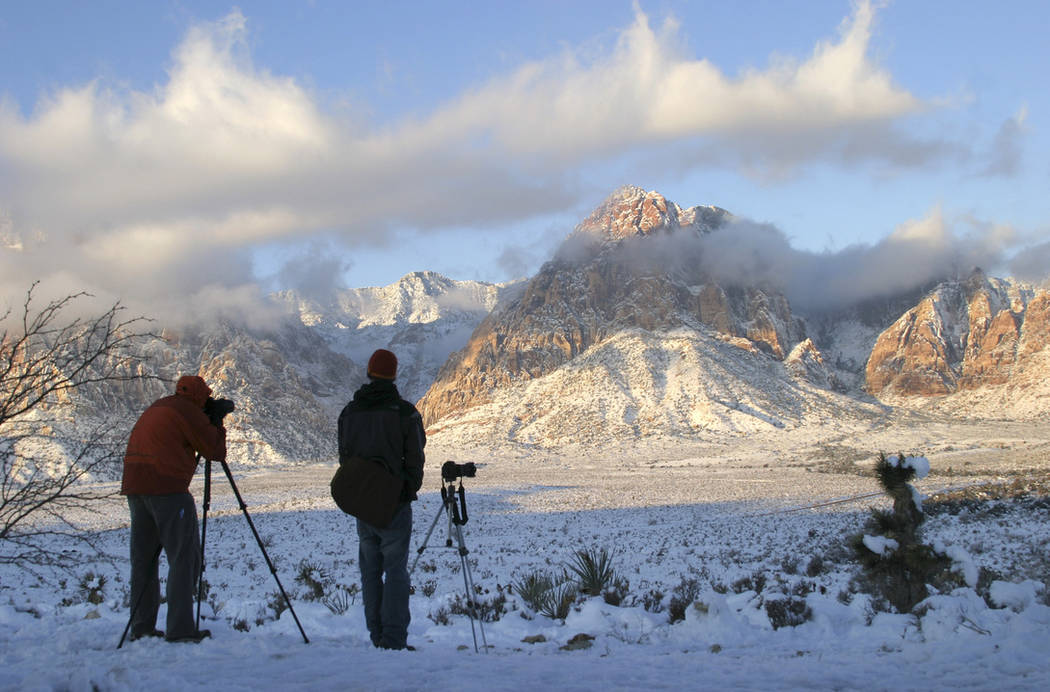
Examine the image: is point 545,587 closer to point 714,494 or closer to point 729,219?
point 714,494

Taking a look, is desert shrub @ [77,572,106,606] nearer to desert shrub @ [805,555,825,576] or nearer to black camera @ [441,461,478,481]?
black camera @ [441,461,478,481]

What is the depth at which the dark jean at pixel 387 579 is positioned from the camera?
5809 millimetres

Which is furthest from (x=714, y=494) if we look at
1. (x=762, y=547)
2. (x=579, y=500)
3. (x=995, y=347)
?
(x=995, y=347)

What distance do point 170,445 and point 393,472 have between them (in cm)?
183

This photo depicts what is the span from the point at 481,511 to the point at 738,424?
234 ft

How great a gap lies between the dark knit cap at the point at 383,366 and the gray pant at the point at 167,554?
182cm

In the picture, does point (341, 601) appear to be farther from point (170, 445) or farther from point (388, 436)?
point (388, 436)

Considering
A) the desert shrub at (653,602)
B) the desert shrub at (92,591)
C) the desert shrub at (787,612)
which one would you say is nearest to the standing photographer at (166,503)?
the desert shrub at (92,591)

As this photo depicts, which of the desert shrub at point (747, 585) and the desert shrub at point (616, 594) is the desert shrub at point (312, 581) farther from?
the desert shrub at point (747, 585)

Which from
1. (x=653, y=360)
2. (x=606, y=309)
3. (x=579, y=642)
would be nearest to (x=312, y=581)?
(x=579, y=642)

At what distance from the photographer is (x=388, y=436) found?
232 inches

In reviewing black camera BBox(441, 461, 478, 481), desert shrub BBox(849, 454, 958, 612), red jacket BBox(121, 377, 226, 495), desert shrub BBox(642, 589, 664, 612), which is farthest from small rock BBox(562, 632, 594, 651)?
desert shrub BBox(849, 454, 958, 612)

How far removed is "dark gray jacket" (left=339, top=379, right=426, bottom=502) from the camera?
19.3 ft

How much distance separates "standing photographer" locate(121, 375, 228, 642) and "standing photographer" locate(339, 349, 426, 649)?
1203 mm
